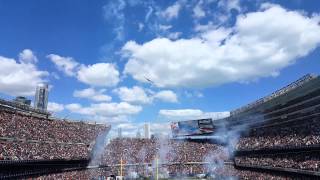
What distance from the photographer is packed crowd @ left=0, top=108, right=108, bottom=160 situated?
188 feet

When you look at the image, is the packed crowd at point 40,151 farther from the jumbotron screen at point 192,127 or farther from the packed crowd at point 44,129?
the jumbotron screen at point 192,127

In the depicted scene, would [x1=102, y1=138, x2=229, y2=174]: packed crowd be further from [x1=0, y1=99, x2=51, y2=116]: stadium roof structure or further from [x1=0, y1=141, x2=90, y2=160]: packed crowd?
[x1=0, y1=99, x2=51, y2=116]: stadium roof structure

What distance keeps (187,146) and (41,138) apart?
38.8 m

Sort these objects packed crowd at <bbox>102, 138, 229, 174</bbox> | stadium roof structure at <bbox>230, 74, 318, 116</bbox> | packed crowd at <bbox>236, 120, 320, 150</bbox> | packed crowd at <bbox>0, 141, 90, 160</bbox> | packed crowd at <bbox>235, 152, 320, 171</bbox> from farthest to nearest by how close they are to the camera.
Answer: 1. packed crowd at <bbox>102, 138, 229, 174</bbox>
2. stadium roof structure at <bbox>230, 74, 318, 116</bbox>
3. packed crowd at <bbox>236, 120, 320, 150</bbox>
4. packed crowd at <bbox>235, 152, 320, 171</bbox>
5. packed crowd at <bbox>0, 141, 90, 160</bbox>

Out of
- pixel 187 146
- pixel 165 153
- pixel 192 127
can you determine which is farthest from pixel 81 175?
pixel 192 127

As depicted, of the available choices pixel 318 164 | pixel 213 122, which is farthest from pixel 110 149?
pixel 318 164

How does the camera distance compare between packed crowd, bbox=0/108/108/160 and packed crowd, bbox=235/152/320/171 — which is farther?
packed crowd, bbox=0/108/108/160

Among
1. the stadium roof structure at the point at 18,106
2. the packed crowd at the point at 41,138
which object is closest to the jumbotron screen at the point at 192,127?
the packed crowd at the point at 41,138

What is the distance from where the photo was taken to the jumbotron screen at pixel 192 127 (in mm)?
99000

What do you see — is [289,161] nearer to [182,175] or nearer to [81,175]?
[182,175]

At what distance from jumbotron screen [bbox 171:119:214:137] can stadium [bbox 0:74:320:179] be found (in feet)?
0.75

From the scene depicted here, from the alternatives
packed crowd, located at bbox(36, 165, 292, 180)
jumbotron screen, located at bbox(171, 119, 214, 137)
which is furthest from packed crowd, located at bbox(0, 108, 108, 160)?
jumbotron screen, located at bbox(171, 119, 214, 137)

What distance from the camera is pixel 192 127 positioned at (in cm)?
10050

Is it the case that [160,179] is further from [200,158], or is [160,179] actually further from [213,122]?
[213,122]
